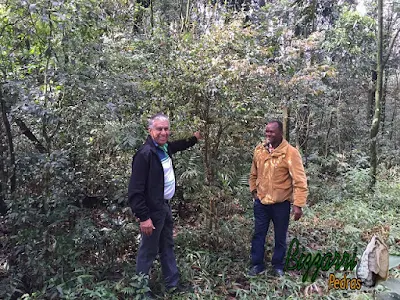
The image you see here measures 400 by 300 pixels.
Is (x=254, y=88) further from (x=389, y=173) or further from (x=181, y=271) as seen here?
(x=389, y=173)

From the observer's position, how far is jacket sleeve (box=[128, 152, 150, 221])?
10.2 ft

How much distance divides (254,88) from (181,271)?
215 cm

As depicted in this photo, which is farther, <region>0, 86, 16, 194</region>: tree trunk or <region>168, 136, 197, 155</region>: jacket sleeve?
<region>168, 136, 197, 155</region>: jacket sleeve

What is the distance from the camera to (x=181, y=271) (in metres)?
3.80

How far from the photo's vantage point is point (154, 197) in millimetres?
3227

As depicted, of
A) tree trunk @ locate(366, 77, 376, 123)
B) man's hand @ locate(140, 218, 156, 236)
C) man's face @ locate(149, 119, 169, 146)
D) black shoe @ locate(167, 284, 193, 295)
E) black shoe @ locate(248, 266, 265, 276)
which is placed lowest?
black shoe @ locate(167, 284, 193, 295)

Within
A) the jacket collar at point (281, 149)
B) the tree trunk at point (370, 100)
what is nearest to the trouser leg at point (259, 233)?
the jacket collar at point (281, 149)

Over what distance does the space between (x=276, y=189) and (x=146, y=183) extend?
134 centimetres

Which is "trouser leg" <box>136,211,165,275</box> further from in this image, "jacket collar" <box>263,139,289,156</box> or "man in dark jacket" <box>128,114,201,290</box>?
"jacket collar" <box>263,139,289,156</box>

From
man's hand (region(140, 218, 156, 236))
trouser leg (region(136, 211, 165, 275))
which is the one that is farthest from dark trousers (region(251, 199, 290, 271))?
man's hand (region(140, 218, 156, 236))

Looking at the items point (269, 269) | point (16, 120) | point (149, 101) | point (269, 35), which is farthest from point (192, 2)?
point (269, 269)

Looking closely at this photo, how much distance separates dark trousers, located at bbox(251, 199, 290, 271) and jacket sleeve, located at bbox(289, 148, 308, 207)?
0.19 metres

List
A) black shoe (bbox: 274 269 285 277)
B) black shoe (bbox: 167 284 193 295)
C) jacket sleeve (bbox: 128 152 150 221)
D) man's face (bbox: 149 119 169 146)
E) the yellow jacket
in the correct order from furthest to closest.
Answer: black shoe (bbox: 274 269 285 277) → the yellow jacket → black shoe (bbox: 167 284 193 295) → man's face (bbox: 149 119 169 146) → jacket sleeve (bbox: 128 152 150 221)

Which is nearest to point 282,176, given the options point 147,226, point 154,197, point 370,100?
point 154,197
